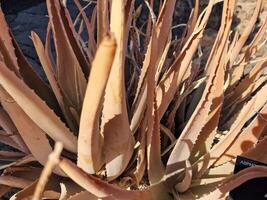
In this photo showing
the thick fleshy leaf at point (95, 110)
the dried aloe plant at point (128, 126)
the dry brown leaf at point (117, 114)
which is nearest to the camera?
the thick fleshy leaf at point (95, 110)

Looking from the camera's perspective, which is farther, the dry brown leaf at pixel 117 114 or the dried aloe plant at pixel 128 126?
the dried aloe plant at pixel 128 126

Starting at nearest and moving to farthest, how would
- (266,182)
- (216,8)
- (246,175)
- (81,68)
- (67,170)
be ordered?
(67,170) → (246,175) → (266,182) → (81,68) → (216,8)

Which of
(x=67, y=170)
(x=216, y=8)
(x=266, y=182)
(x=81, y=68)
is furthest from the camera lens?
(x=216, y=8)

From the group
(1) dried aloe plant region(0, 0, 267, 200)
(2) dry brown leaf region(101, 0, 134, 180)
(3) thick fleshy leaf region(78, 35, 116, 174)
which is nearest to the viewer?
(3) thick fleshy leaf region(78, 35, 116, 174)

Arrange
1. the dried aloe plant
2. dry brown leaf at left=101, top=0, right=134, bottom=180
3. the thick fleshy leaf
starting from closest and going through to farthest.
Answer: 1. the thick fleshy leaf
2. dry brown leaf at left=101, top=0, right=134, bottom=180
3. the dried aloe plant

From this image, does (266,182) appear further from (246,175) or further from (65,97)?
(65,97)

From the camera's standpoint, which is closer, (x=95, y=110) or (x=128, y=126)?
(x=95, y=110)

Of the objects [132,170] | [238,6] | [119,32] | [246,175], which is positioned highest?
[119,32]

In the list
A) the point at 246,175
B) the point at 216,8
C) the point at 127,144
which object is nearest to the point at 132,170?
the point at 127,144

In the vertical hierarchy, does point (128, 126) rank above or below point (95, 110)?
below

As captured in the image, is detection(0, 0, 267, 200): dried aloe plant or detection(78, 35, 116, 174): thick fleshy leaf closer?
detection(78, 35, 116, 174): thick fleshy leaf

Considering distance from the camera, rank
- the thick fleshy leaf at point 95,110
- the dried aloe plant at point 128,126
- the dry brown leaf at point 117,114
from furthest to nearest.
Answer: the dried aloe plant at point 128,126
the dry brown leaf at point 117,114
the thick fleshy leaf at point 95,110
